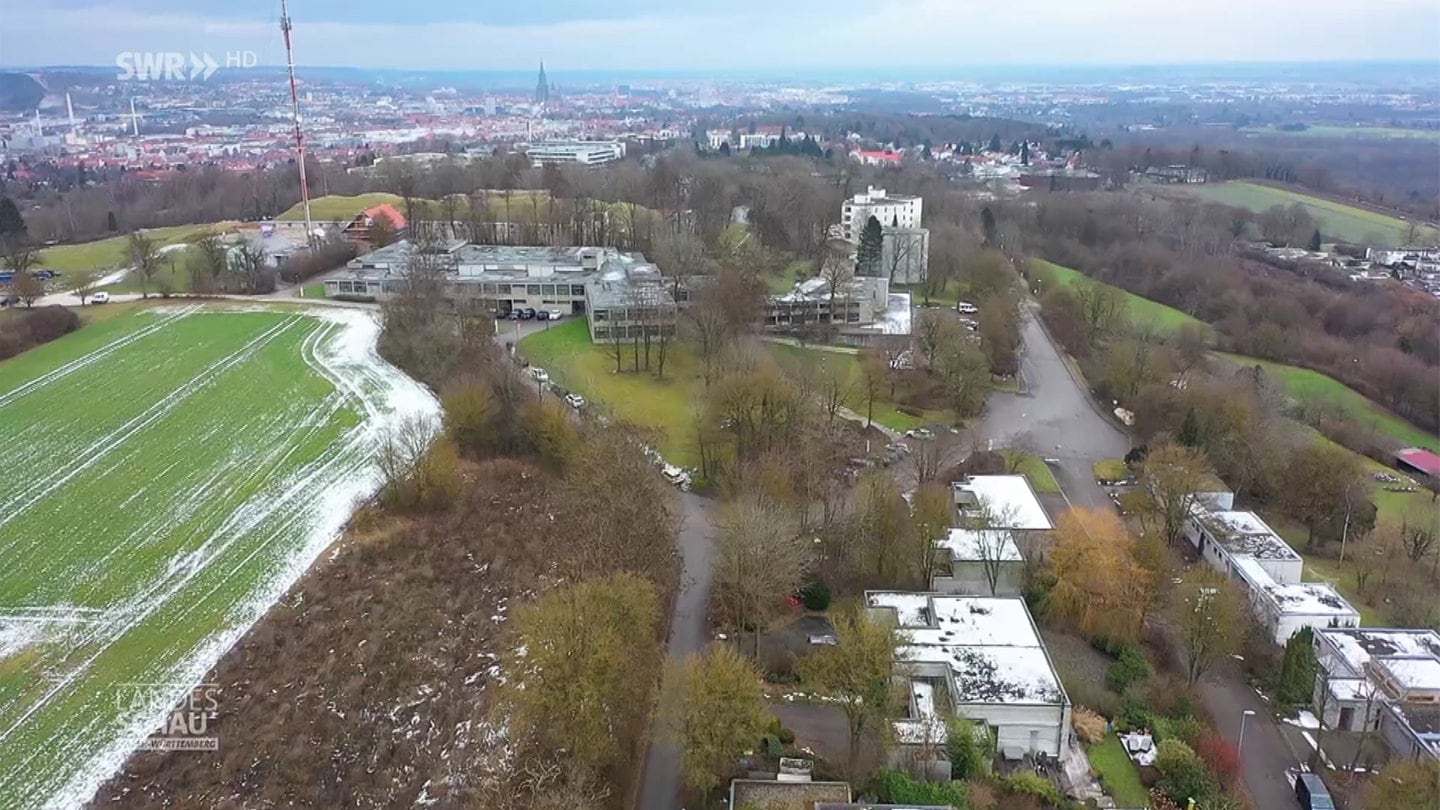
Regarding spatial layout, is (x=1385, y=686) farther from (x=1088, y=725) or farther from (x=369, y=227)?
(x=369, y=227)

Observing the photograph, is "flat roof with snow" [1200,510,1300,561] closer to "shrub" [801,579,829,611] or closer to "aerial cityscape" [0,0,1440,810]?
"aerial cityscape" [0,0,1440,810]

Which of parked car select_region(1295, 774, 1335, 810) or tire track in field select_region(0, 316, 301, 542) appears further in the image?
tire track in field select_region(0, 316, 301, 542)

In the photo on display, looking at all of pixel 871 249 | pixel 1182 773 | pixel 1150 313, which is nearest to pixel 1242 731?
pixel 1182 773

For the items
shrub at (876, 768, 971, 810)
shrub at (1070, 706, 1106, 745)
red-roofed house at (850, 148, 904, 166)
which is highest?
red-roofed house at (850, 148, 904, 166)

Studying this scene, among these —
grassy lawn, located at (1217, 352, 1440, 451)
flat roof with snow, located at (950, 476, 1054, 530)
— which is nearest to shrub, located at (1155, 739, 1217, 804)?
flat roof with snow, located at (950, 476, 1054, 530)

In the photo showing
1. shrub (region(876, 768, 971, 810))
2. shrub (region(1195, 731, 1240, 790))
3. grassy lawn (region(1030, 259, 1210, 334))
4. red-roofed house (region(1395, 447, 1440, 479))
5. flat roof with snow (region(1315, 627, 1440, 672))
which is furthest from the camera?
grassy lawn (region(1030, 259, 1210, 334))

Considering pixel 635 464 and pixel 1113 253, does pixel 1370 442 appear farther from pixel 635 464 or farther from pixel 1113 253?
pixel 1113 253
